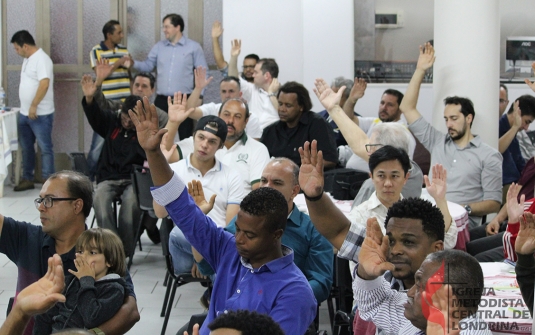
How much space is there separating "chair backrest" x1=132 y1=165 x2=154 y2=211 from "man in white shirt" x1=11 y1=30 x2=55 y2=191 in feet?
11.8

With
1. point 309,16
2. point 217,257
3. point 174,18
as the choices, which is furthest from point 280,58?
point 217,257

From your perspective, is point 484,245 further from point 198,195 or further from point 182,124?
point 182,124

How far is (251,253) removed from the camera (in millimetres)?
2602

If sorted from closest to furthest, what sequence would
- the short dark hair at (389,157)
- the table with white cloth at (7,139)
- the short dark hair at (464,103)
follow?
the short dark hair at (389,157)
the short dark hair at (464,103)
the table with white cloth at (7,139)

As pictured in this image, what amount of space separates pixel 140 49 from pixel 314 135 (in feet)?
14.3

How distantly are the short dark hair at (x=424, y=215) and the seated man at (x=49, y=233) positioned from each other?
1073mm

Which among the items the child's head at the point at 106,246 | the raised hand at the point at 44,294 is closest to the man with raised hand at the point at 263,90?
the child's head at the point at 106,246

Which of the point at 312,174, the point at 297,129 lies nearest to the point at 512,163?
the point at 297,129

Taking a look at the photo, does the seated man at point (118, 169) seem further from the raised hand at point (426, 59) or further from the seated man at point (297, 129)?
the raised hand at point (426, 59)

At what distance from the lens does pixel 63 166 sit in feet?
31.3

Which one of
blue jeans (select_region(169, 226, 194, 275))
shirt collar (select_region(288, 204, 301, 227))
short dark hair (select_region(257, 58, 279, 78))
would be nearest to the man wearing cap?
blue jeans (select_region(169, 226, 194, 275))

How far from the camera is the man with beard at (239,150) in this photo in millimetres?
5117

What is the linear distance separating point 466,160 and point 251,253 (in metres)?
2.94

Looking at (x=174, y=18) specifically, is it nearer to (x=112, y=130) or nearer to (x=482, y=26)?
(x=112, y=130)
